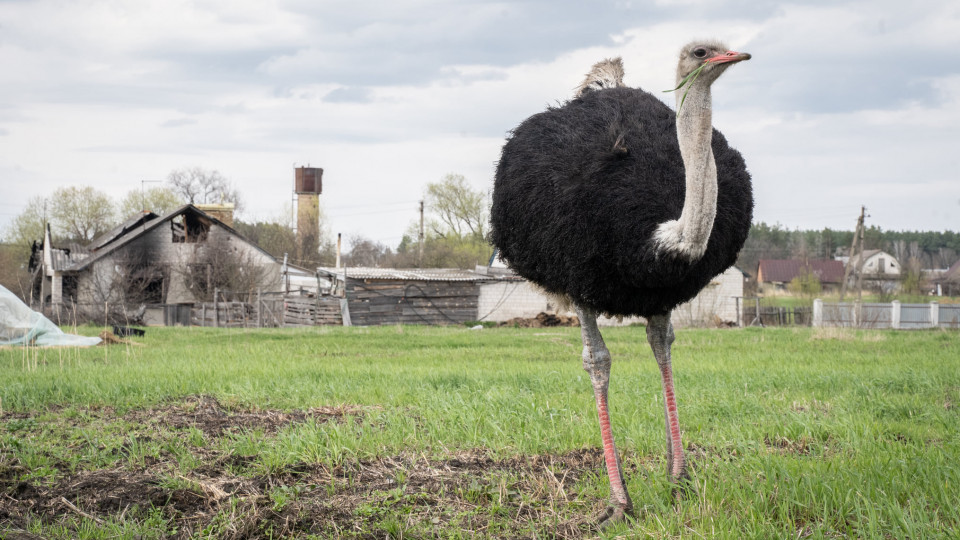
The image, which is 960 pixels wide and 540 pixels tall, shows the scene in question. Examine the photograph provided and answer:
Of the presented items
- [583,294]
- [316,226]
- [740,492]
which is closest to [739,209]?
[583,294]

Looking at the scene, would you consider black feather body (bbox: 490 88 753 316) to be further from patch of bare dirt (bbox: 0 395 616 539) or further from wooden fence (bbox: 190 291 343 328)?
wooden fence (bbox: 190 291 343 328)

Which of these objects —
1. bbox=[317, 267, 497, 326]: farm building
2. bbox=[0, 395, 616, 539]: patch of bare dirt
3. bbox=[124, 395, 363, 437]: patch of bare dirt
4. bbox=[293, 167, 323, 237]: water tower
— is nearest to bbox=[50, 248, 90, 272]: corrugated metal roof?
bbox=[317, 267, 497, 326]: farm building

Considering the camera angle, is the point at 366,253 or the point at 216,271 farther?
the point at 366,253

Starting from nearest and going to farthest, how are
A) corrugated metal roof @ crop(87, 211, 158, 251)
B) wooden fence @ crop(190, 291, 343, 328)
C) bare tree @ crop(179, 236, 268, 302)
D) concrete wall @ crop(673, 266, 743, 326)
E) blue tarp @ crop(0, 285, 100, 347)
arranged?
blue tarp @ crop(0, 285, 100, 347), wooden fence @ crop(190, 291, 343, 328), concrete wall @ crop(673, 266, 743, 326), bare tree @ crop(179, 236, 268, 302), corrugated metal roof @ crop(87, 211, 158, 251)

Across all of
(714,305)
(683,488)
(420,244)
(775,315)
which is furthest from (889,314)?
(683,488)

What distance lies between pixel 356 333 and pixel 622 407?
15494mm

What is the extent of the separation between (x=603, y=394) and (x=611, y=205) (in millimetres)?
1112

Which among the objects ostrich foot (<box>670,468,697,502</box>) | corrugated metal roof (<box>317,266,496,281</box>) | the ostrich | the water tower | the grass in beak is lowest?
ostrich foot (<box>670,468,697,502</box>)

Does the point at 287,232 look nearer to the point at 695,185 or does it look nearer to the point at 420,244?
the point at 420,244

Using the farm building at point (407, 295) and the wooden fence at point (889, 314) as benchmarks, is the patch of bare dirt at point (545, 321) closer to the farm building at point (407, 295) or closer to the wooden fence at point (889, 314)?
the farm building at point (407, 295)

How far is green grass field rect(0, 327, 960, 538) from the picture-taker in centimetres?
417

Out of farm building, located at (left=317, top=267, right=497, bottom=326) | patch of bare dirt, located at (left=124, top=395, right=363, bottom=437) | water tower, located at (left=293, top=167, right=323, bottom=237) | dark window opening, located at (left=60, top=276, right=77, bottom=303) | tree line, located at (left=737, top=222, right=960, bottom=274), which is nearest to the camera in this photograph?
patch of bare dirt, located at (left=124, top=395, right=363, bottom=437)

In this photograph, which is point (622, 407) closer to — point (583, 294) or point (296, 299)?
point (583, 294)

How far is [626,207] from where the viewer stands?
4.09 metres
